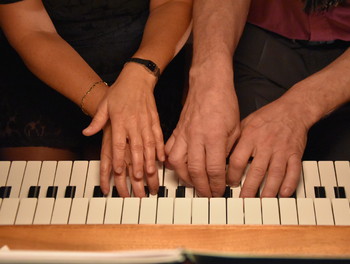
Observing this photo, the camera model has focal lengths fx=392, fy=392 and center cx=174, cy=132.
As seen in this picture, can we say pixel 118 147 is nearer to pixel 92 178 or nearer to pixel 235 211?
pixel 92 178

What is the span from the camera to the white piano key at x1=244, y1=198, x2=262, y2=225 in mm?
795

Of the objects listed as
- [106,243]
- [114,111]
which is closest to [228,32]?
[114,111]

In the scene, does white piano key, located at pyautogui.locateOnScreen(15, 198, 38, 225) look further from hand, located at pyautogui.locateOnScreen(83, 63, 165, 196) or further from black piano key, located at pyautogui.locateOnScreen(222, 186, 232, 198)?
black piano key, located at pyautogui.locateOnScreen(222, 186, 232, 198)

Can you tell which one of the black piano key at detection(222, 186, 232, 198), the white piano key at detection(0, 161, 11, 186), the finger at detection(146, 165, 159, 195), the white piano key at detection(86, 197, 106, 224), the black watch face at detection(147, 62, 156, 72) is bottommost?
the white piano key at detection(86, 197, 106, 224)

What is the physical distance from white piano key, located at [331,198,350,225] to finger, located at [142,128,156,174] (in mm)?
384

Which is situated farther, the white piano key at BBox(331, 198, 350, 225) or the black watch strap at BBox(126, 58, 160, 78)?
the black watch strap at BBox(126, 58, 160, 78)

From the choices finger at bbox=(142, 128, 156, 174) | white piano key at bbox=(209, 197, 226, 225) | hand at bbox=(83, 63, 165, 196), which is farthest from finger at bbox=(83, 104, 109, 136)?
white piano key at bbox=(209, 197, 226, 225)

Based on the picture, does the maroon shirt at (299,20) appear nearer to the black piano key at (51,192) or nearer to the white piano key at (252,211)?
the white piano key at (252,211)

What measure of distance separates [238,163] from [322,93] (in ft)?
1.00

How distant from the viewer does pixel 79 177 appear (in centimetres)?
91

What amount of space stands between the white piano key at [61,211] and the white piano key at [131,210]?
4.9 inches

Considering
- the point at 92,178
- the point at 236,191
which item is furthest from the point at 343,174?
the point at 92,178

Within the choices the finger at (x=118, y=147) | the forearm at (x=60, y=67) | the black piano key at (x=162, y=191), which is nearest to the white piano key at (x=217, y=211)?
the black piano key at (x=162, y=191)

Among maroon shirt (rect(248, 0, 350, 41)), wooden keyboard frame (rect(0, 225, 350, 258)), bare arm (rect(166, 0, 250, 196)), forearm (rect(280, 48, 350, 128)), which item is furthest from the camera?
maroon shirt (rect(248, 0, 350, 41))
